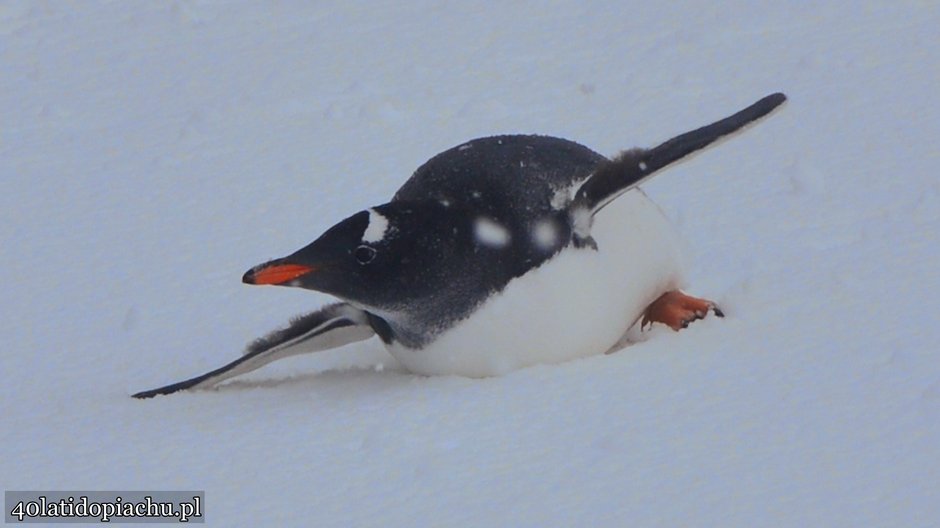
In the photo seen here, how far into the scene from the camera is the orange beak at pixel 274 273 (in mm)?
2750

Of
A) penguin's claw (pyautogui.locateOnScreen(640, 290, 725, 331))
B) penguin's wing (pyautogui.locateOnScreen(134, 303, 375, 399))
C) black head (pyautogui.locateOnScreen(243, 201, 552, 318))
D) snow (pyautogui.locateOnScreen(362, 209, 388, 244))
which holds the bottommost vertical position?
penguin's claw (pyautogui.locateOnScreen(640, 290, 725, 331))

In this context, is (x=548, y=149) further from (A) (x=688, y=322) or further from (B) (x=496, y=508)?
(B) (x=496, y=508)

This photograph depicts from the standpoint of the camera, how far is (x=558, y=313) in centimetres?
281

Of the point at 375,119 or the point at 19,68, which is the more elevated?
the point at 19,68

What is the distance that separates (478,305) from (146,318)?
3.98ft

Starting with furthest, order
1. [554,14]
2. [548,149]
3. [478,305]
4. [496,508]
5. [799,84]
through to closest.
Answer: [554,14] → [799,84] → [548,149] → [478,305] → [496,508]

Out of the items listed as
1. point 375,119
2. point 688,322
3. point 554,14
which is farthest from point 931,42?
point 688,322

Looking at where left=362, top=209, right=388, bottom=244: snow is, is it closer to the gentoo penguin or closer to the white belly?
the gentoo penguin

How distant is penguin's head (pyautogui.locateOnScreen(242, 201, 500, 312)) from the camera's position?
2793 millimetres

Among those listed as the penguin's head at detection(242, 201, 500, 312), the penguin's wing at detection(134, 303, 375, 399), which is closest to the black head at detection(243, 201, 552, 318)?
the penguin's head at detection(242, 201, 500, 312)

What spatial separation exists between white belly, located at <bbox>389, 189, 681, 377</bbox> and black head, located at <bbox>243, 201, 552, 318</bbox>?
5 cm

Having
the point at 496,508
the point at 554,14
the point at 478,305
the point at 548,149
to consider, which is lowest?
the point at 496,508

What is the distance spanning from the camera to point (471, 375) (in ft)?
9.45

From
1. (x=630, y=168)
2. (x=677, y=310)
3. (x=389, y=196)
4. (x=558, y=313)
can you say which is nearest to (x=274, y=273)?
(x=558, y=313)
